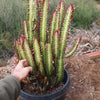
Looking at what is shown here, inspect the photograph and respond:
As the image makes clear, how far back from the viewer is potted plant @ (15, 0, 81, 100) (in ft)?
4.01

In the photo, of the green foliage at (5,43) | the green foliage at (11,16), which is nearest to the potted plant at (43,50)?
the green foliage at (5,43)

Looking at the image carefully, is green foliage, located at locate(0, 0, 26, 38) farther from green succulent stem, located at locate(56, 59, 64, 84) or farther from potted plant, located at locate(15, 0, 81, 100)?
green succulent stem, located at locate(56, 59, 64, 84)

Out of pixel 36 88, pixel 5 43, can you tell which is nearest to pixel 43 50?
pixel 36 88

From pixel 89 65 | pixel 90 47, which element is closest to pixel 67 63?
pixel 89 65

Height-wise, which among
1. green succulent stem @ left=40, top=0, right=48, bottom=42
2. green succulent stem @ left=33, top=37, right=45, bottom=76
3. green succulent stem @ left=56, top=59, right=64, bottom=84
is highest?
green succulent stem @ left=40, top=0, right=48, bottom=42

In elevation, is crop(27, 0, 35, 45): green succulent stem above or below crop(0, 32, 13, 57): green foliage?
above

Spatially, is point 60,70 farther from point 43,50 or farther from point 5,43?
point 5,43

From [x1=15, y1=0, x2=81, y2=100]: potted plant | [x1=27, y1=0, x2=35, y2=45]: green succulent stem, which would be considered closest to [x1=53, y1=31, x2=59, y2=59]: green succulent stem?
[x1=15, y1=0, x2=81, y2=100]: potted plant

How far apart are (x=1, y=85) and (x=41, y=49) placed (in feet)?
1.61

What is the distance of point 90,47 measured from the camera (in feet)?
9.69

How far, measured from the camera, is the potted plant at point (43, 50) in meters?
1.22

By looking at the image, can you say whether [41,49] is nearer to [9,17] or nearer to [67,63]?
[67,63]

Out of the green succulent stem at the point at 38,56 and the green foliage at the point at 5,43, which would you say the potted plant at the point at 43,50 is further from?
the green foliage at the point at 5,43

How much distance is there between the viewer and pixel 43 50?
126 cm
